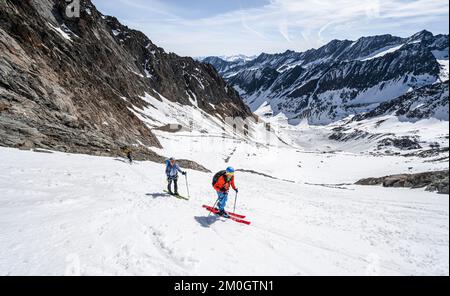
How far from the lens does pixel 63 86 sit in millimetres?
34000

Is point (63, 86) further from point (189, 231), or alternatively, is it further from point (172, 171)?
point (189, 231)

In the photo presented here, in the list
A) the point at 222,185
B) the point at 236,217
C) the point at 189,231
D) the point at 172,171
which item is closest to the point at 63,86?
the point at 172,171

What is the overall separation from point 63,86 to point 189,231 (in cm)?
3224

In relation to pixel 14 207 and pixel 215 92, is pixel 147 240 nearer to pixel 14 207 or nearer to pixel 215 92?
pixel 14 207

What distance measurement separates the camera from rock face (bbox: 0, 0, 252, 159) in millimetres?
21891

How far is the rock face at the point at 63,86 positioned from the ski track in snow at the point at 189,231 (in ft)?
18.9

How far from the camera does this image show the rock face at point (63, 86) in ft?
71.8

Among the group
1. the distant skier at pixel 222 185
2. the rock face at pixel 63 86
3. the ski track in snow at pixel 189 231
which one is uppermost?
the rock face at pixel 63 86

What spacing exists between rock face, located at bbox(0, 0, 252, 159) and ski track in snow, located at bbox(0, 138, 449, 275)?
5.77 meters

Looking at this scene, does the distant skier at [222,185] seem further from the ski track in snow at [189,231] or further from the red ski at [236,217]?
the ski track in snow at [189,231]

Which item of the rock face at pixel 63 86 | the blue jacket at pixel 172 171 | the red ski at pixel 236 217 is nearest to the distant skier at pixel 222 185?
the red ski at pixel 236 217

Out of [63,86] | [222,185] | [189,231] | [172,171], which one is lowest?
[189,231]

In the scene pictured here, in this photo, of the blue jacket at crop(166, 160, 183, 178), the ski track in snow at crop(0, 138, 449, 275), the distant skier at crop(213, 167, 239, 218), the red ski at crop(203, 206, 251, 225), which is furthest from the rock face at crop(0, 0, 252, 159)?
the distant skier at crop(213, 167, 239, 218)

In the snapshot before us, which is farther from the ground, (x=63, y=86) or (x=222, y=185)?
(x=63, y=86)
